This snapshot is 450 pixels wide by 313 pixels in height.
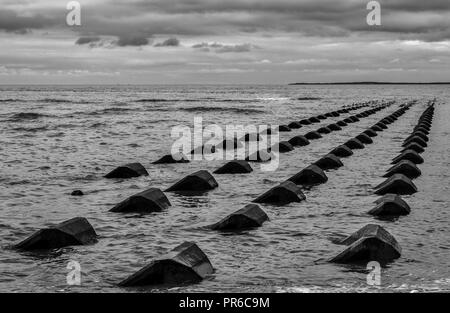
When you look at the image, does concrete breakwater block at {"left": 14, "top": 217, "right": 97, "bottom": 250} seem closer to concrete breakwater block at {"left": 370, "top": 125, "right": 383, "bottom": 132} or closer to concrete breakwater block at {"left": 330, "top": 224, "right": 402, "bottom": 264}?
concrete breakwater block at {"left": 330, "top": 224, "right": 402, "bottom": 264}

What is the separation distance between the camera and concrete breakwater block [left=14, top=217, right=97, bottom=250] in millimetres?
5875

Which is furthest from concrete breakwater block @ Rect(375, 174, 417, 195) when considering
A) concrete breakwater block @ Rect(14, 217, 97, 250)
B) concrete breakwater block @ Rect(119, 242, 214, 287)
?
concrete breakwater block @ Rect(119, 242, 214, 287)

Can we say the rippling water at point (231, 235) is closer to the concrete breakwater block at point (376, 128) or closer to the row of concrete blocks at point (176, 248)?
the row of concrete blocks at point (176, 248)

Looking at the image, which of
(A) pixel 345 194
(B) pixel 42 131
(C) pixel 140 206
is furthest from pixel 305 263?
(B) pixel 42 131

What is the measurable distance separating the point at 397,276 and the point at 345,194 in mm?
3747

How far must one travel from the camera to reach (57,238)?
5.91 meters

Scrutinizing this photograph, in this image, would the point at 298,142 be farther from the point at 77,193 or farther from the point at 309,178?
the point at 77,193

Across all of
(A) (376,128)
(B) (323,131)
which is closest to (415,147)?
(B) (323,131)

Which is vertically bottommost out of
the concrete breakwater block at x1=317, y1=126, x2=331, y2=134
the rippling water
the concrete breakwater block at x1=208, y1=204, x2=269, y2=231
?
the rippling water

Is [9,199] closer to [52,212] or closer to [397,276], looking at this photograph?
[52,212]

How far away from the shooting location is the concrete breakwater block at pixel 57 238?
231 inches

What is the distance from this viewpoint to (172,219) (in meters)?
7.14

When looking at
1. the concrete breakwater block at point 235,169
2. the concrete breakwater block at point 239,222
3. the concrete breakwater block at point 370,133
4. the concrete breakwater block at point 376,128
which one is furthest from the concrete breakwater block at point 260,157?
the concrete breakwater block at point 376,128
